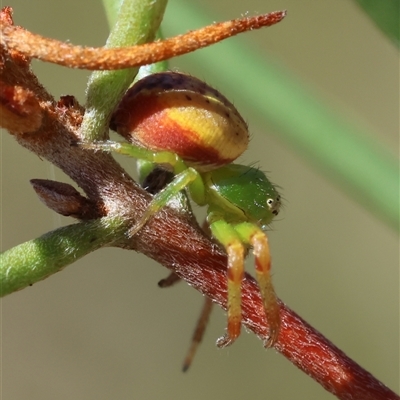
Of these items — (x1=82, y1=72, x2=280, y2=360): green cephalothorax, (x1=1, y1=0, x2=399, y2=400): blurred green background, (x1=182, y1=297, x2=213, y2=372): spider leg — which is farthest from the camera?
(x1=1, y1=0, x2=399, y2=400): blurred green background

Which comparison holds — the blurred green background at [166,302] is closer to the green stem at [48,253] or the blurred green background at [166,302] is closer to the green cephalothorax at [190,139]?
the green cephalothorax at [190,139]

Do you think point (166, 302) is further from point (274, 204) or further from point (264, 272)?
point (264, 272)

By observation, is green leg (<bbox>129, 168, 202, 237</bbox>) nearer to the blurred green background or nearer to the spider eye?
the spider eye

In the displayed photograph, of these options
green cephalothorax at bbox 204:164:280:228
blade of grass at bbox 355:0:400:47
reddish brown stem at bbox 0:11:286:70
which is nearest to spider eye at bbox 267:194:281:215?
green cephalothorax at bbox 204:164:280:228

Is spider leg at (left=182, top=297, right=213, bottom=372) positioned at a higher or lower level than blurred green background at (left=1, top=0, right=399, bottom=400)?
higher

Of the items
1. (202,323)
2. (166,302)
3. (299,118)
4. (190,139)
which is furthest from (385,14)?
(166,302)
